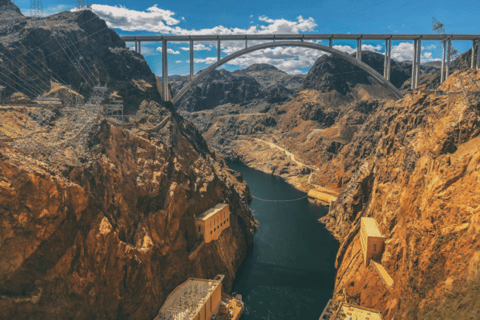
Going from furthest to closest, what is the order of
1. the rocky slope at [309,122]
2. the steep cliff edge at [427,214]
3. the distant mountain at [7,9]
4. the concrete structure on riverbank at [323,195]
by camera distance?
the rocky slope at [309,122] → the concrete structure on riverbank at [323,195] → the distant mountain at [7,9] → the steep cliff edge at [427,214]

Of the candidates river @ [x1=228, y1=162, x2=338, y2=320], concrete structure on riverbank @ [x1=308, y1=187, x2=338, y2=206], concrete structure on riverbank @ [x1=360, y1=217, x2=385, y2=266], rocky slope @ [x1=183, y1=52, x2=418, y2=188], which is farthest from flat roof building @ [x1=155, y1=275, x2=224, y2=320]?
rocky slope @ [x1=183, y1=52, x2=418, y2=188]

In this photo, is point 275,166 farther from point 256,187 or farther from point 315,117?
point 315,117

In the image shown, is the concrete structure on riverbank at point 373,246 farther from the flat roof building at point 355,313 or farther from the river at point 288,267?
the river at point 288,267

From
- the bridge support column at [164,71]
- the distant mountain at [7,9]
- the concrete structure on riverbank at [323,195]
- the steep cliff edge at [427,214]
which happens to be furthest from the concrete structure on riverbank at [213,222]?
the distant mountain at [7,9]

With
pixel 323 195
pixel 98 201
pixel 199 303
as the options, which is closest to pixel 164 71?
pixel 98 201

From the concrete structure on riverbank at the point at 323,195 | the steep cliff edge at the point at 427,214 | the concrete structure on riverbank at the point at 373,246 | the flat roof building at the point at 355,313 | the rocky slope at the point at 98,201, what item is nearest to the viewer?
the steep cliff edge at the point at 427,214

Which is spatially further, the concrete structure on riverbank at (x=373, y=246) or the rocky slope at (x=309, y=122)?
the rocky slope at (x=309, y=122)

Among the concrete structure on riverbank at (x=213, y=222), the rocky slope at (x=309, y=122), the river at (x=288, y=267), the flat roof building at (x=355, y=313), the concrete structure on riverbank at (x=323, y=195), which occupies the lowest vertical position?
the river at (x=288, y=267)

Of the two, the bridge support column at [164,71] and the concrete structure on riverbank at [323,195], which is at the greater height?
the bridge support column at [164,71]
